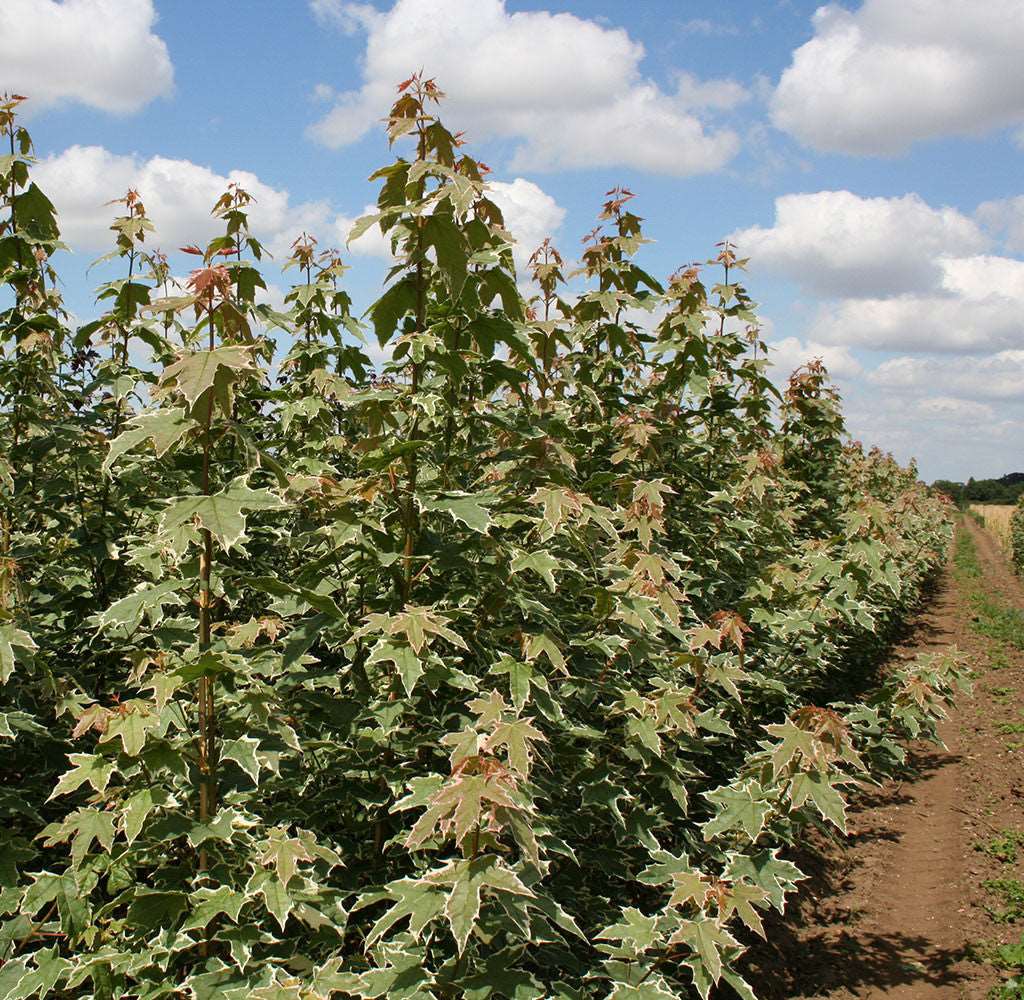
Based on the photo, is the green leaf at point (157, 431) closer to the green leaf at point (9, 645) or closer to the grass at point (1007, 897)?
the green leaf at point (9, 645)

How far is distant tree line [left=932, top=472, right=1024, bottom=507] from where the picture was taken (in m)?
98.8

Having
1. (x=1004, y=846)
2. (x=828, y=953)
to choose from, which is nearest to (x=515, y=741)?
(x=828, y=953)

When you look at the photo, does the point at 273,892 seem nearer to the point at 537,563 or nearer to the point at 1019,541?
the point at 537,563

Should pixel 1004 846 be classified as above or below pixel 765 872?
below

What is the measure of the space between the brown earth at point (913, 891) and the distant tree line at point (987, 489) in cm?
9609

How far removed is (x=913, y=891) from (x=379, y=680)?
5053 mm

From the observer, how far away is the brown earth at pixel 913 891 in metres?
4.79

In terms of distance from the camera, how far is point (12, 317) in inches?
163

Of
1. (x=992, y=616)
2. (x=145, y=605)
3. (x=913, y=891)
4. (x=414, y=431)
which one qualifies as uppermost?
(x=414, y=431)

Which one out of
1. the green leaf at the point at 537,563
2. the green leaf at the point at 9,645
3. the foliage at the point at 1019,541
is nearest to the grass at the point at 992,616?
the foliage at the point at 1019,541

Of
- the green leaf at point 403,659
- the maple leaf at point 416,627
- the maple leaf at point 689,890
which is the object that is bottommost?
the maple leaf at point 689,890

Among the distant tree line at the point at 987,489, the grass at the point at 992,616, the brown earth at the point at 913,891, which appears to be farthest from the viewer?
the distant tree line at the point at 987,489

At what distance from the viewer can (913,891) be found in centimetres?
601

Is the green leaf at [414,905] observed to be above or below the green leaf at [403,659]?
below
